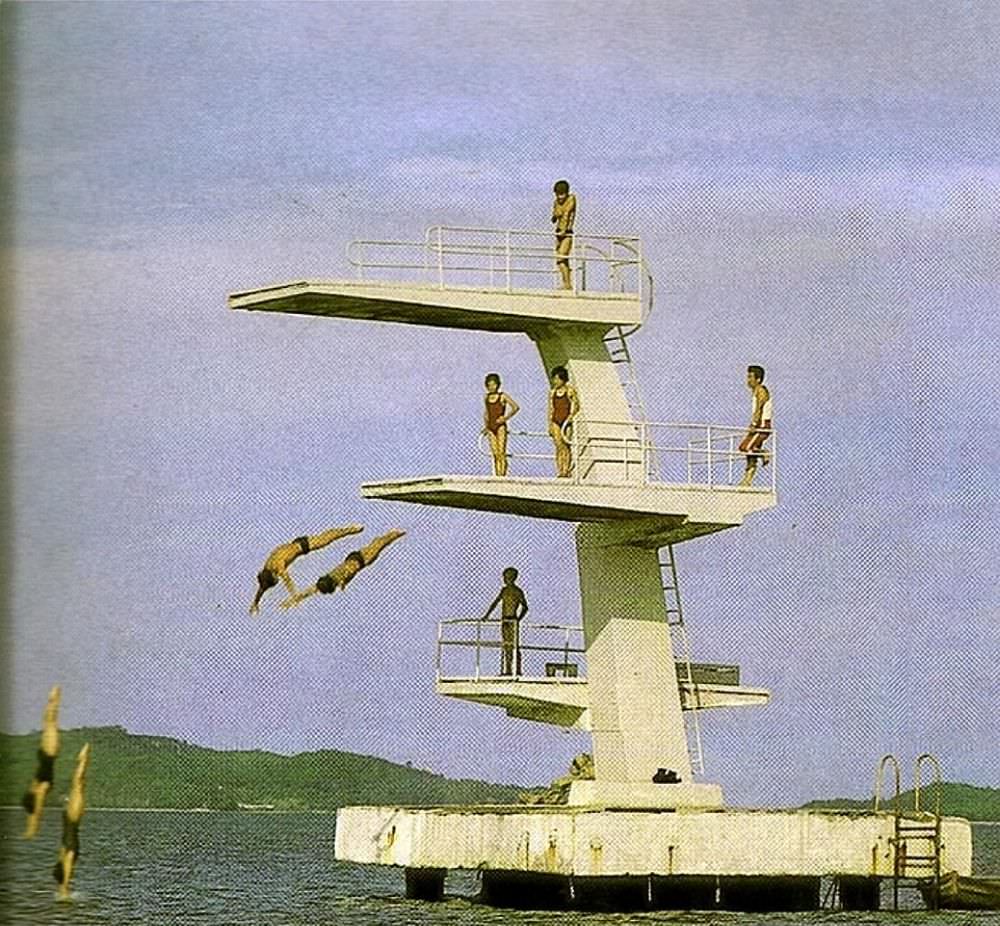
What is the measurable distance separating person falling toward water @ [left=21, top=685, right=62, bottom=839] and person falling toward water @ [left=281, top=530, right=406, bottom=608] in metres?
7.66

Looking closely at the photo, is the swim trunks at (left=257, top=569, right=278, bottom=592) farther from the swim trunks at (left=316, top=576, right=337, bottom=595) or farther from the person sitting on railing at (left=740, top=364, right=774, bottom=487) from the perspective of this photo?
the person sitting on railing at (left=740, top=364, right=774, bottom=487)

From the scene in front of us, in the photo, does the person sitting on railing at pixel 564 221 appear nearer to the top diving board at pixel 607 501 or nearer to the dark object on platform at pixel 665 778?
the top diving board at pixel 607 501

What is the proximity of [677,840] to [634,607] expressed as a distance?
10.4 ft

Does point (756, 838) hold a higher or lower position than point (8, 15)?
lower

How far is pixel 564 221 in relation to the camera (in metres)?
35.9

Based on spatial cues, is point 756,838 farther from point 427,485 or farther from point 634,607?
point 427,485

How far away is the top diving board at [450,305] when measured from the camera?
1364 inches

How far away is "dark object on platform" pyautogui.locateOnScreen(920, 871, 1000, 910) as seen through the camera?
36312 millimetres

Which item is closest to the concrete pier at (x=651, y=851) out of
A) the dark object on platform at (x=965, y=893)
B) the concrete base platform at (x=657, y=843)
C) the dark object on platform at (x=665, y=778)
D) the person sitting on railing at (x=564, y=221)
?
the concrete base platform at (x=657, y=843)

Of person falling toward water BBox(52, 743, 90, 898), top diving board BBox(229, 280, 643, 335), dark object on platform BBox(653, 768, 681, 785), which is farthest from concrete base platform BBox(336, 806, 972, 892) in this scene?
person falling toward water BBox(52, 743, 90, 898)

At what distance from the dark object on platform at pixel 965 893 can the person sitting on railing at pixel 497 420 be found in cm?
741

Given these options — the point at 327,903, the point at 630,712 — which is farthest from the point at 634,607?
the point at 327,903

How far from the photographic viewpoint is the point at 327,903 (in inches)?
1668

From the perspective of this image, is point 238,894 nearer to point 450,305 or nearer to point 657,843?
point 657,843
